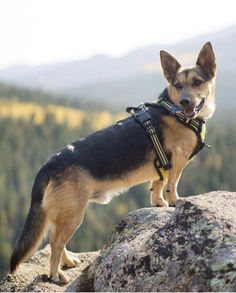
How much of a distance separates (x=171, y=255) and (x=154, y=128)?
3.21m

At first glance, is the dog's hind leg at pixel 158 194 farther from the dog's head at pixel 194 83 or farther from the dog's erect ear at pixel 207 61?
the dog's erect ear at pixel 207 61

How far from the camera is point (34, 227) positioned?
30.4 feet

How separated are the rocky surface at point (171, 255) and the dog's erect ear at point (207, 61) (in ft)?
8.64

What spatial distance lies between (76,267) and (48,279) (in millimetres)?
917

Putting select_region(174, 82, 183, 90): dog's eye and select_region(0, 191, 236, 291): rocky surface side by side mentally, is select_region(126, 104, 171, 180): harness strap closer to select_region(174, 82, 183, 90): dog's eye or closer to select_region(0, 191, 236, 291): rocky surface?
select_region(174, 82, 183, 90): dog's eye

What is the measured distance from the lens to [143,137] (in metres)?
9.98

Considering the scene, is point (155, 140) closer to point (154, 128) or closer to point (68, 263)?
point (154, 128)

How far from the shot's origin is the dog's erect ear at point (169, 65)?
1075 cm

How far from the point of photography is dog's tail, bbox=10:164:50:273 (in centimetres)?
906

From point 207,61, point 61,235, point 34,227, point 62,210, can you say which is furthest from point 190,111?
point 34,227

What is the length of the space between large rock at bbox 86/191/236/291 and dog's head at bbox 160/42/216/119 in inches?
76.6

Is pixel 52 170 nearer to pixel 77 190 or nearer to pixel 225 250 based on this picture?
pixel 77 190

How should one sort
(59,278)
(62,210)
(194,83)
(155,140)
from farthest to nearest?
(194,83) < (155,140) < (59,278) < (62,210)

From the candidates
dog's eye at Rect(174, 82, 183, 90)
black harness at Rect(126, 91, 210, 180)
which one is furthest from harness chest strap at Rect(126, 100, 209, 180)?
dog's eye at Rect(174, 82, 183, 90)
